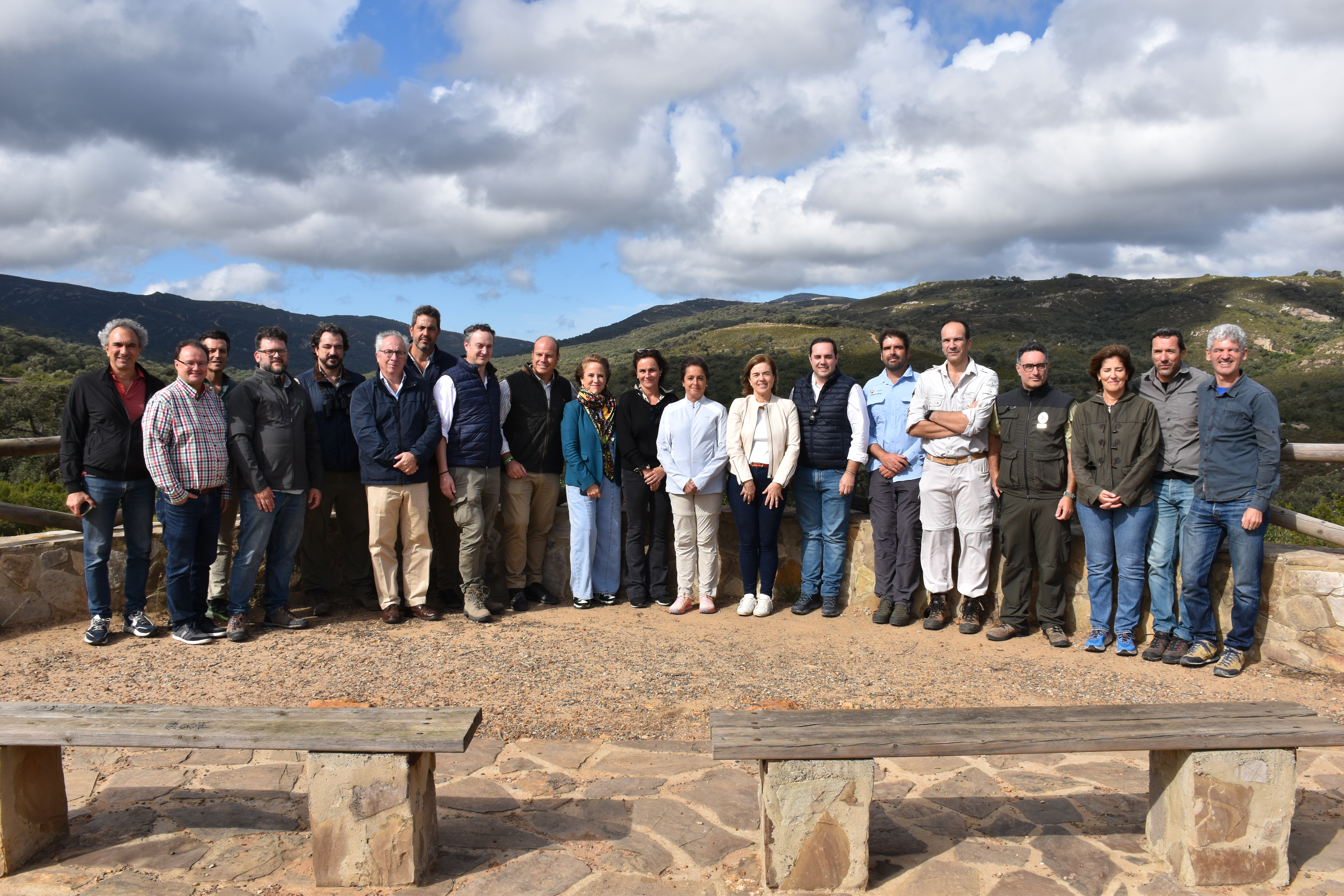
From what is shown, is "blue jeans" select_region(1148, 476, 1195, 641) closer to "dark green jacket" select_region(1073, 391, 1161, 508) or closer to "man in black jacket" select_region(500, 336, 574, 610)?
"dark green jacket" select_region(1073, 391, 1161, 508)

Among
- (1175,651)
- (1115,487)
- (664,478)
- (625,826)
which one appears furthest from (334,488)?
(1175,651)

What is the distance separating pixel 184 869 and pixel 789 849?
1.99 m

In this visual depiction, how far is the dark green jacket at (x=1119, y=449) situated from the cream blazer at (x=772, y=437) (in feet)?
5.74

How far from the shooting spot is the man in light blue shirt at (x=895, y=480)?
5.48 metres

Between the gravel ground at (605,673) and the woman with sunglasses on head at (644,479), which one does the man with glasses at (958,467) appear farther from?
the woman with sunglasses on head at (644,479)

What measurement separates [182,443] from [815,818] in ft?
13.5

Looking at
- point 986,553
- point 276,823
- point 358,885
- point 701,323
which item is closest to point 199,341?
point 276,823

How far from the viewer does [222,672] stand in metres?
4.63

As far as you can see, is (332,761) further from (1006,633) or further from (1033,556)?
(1033,556)

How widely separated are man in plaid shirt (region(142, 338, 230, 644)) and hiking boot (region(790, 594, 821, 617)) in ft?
12.2

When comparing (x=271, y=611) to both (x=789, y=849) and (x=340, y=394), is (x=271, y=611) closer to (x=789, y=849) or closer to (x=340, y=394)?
(x=340, y=394)

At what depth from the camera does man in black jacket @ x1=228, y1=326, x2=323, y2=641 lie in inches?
201

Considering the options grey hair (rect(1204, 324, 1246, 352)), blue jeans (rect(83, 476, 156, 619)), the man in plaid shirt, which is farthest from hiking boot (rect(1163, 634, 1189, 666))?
blue jeans (rect(83, 476, 156, 619))

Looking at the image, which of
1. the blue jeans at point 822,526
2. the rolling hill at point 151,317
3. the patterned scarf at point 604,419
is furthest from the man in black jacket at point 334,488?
the rolling hill at point 151,317
